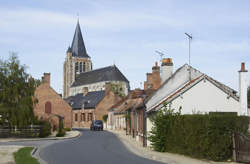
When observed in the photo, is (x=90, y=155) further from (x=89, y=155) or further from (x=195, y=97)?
(x=195, y=97)

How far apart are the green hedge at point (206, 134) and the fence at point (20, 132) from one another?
798 inches

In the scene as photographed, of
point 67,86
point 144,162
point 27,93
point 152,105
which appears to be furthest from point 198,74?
point 67,86

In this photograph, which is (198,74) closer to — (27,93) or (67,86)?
(27,93)

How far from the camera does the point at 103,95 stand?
75062 mm

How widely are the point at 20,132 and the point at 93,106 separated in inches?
1405

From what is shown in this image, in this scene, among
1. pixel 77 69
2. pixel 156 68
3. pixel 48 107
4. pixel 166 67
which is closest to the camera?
pixel 166 67

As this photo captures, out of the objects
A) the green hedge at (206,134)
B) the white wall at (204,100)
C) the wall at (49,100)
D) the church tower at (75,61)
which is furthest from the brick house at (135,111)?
the church tower at (75,61)

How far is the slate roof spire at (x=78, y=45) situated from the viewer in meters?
155

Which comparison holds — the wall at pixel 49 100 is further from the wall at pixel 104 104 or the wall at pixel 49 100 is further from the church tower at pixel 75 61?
the church tower at pixel 75 61

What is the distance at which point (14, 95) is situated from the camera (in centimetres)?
3631

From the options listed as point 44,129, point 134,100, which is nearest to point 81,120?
point 134,100

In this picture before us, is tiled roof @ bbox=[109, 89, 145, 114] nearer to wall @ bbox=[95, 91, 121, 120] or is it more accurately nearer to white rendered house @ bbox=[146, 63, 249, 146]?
white rendered house @ bbox=[146, 63, 249, 146]

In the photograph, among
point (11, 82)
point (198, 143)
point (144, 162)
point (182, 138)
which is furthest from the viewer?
point (11, 82)

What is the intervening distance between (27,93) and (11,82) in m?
1.81
